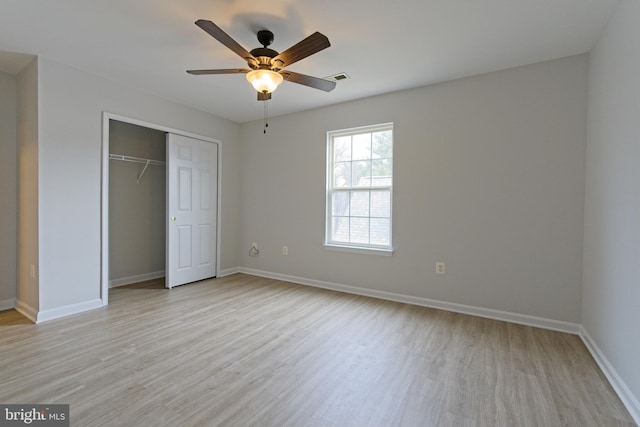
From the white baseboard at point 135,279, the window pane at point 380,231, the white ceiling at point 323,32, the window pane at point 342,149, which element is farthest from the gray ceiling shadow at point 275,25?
the white baseboard at point 135,279

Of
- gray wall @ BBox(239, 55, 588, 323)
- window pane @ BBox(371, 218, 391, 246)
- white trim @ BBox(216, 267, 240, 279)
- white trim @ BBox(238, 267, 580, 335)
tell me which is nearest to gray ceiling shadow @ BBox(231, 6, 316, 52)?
gray wall @ BBox(239, 55, 588, 323)

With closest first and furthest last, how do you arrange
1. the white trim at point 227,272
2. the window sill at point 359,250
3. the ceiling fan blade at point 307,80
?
the ceiling fan blade at point 307,80, the window sill at point 359,250, the white trim at point 227,272

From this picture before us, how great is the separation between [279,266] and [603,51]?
4.22 m

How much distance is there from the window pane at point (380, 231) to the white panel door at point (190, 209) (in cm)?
250

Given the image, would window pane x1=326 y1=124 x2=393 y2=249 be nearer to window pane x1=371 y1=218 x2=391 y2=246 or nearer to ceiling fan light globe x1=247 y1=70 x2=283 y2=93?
window pane x1=371 y1=218 x2=391 y2=246

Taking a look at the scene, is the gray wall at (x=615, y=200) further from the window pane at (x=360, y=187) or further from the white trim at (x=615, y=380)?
the window pane at (x=360, y=187)

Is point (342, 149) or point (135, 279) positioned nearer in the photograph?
point (342, 149)

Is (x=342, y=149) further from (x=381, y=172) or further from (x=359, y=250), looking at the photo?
(x=359, y=250)

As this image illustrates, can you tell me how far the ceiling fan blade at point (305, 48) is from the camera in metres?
1.89

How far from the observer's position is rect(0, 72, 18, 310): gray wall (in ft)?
10.4

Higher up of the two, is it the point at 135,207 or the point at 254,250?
the point at 135,207

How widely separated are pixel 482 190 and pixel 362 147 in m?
1.56

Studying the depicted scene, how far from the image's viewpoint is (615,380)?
1.92 metres

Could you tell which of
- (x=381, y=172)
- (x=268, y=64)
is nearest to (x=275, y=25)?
(x=268, y=64)
